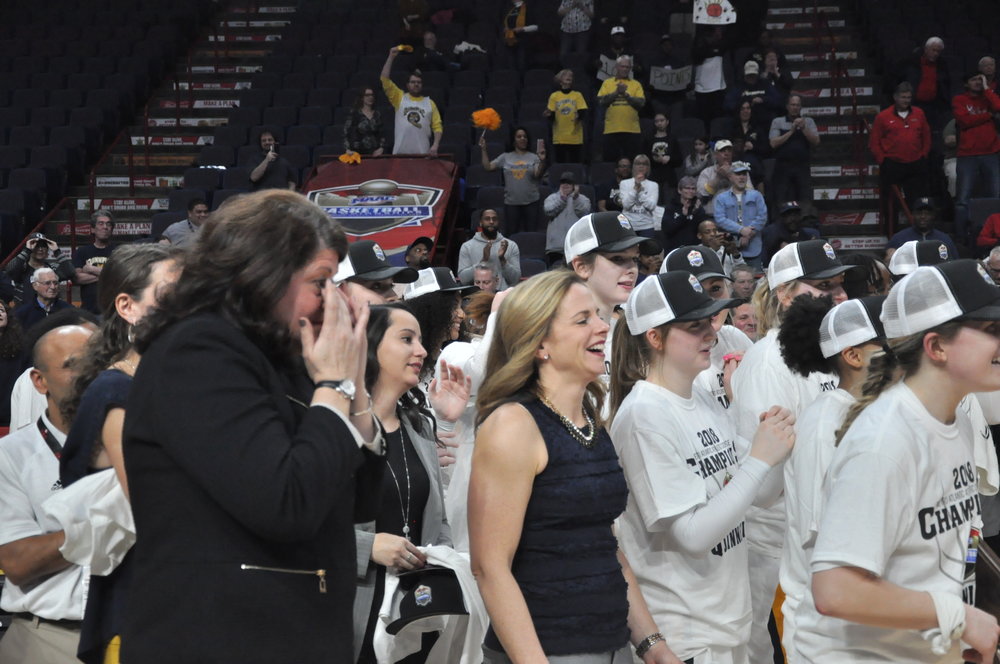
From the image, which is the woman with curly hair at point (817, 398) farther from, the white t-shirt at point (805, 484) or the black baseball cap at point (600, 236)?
the black baseball cap at point (600, 236)

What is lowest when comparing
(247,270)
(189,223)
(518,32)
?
(189,223)

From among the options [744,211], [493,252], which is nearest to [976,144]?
[744,211]

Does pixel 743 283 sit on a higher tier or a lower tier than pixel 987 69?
lower

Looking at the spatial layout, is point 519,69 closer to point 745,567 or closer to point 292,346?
point 745,567

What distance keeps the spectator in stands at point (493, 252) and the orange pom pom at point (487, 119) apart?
8.19 ft

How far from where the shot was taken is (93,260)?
1237 centimetres

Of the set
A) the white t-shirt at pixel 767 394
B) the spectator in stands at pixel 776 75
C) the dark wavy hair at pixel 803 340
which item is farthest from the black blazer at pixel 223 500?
the spectator in stands at pixel 776 75

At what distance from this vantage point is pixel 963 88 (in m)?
15.0

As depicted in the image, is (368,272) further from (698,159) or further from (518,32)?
(518,32)

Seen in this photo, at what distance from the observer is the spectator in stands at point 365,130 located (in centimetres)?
1434

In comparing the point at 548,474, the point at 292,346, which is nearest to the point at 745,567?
the point at 548,474

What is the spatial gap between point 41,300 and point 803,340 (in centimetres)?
881

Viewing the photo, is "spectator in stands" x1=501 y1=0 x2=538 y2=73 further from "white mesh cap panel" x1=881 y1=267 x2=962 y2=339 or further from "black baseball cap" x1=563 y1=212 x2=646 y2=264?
"white mesh cap panel" x1=881 y1=267 x2=962 y2=339

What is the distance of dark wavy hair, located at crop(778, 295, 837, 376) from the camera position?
396 cm
